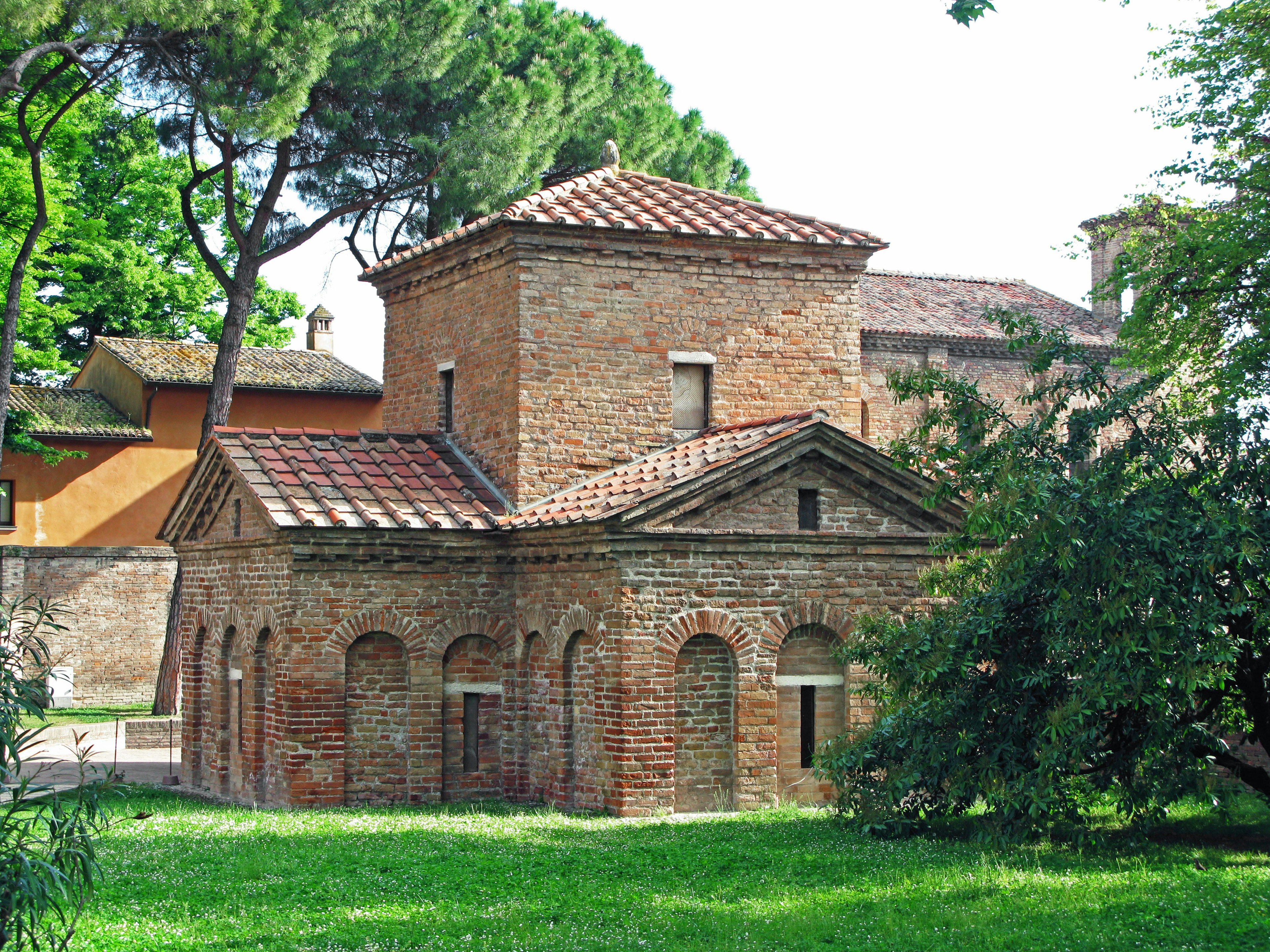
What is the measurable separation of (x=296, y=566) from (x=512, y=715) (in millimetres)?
2935

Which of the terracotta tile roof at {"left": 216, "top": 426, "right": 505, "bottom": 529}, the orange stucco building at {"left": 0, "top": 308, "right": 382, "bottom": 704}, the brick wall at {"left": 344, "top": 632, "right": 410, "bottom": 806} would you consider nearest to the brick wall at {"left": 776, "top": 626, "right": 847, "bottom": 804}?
the terracotta tile roof at {"left": 216, "top": 426, "right": 505, "bottom": 529}

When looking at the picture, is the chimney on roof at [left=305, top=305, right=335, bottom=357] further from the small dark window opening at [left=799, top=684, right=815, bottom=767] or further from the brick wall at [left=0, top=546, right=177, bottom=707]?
the small dark window opening at [left=799, top=684, right=815, bottom=767]

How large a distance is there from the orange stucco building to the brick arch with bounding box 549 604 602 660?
57.9ft

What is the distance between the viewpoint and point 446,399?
17.7 meters

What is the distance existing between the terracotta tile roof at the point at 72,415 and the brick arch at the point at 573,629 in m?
20.3

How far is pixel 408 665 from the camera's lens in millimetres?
15148

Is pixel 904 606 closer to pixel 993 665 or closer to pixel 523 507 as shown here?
pixel 993 665

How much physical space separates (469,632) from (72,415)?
20.8 meters

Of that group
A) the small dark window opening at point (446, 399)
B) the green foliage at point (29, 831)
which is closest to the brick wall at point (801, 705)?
the small dark window opening at point (446, 399)

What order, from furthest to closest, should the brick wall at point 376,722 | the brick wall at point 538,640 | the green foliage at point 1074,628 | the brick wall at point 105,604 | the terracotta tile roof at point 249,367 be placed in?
the terracotta tile roof at point 249,367 < the brick wall at point 105,604 < the brick wall at point 376,722 < the brick wall at point 538,640 < the green foliage at point 1074,628

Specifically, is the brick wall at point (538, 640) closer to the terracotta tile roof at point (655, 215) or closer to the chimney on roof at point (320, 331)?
the terracotta tile roof at point (655, 215)

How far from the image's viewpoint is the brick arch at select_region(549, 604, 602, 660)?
14180 mm

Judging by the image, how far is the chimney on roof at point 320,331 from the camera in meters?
38.3

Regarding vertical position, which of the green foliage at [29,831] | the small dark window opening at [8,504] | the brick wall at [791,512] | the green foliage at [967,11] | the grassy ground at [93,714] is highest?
the green foliage at [967,11]
